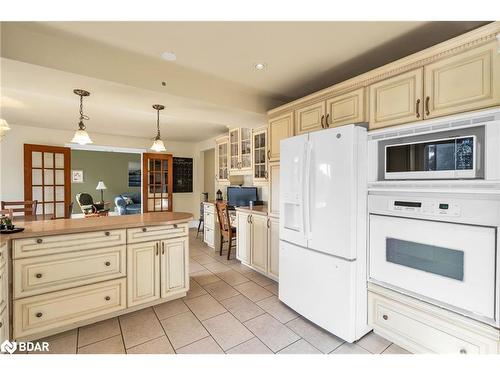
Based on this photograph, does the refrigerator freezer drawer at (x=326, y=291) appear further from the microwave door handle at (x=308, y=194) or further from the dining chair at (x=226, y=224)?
the dining chair at (x=226, y=224)

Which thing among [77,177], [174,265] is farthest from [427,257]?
[77,177]

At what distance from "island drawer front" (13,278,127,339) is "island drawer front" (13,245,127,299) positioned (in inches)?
2.3

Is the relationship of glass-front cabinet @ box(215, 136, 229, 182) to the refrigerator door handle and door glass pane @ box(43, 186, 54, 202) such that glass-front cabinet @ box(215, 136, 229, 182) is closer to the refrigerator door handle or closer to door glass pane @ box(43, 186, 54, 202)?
the refrigerator door handle

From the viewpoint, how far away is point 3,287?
1661mm

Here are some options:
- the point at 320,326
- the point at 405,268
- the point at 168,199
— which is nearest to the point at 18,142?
the point at 168,199

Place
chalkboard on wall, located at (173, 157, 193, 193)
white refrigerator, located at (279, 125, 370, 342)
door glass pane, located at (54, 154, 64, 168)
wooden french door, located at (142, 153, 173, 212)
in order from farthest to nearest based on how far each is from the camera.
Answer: chalkboard on wall, located at (173, 157, 193, 193) → wooden french door, located at (142, 153, 173, 212) → door glass pane, located at (54, 154, 64, 168) → white refrigerator, located at (279, 125, 370, 342)

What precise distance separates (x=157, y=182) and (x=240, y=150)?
2.77 m

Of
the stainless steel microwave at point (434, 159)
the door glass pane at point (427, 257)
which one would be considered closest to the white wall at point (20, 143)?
the stainless steel microwave at point (434, 159)

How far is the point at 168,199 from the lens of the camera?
5980mm

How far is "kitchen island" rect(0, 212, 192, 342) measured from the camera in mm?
1783

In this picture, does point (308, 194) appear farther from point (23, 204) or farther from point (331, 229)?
point (23, 204)

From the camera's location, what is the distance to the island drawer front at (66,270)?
1.81 meters

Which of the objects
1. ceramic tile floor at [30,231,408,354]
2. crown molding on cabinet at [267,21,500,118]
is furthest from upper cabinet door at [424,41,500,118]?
ceramic tile floor at [30,231,408,354]
